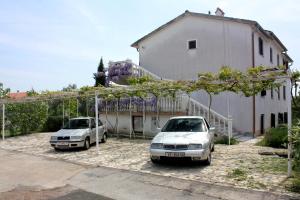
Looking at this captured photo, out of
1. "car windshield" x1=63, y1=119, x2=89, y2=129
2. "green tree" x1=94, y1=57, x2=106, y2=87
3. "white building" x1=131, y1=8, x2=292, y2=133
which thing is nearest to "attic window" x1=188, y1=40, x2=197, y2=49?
"white building" x1=131, y1=8, x2=292, y2=133

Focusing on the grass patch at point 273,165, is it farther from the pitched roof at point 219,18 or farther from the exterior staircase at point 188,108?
the pitched roof at point 219,18

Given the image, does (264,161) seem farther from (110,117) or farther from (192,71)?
(110,117)

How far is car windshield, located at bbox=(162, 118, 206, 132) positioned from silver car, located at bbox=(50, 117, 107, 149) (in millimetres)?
4574

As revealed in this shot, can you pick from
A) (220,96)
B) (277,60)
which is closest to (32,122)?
(220,96)

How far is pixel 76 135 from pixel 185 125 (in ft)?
17.4

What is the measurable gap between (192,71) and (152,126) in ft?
16.1

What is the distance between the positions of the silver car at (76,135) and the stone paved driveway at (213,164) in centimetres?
33

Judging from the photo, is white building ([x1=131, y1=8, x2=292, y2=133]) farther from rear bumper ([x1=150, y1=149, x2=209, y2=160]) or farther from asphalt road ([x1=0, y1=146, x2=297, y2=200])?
asphalt road ([x1=0, y1=146, x2=297, y2=200])

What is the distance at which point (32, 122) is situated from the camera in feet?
77.2

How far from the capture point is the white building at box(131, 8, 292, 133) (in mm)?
19062

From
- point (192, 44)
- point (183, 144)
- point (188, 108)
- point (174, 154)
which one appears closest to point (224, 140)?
point (188, 108)

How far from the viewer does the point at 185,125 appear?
11.2m

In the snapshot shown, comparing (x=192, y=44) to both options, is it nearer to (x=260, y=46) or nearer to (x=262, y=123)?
(x=260, y=46)

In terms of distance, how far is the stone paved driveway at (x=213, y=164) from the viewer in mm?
8344
